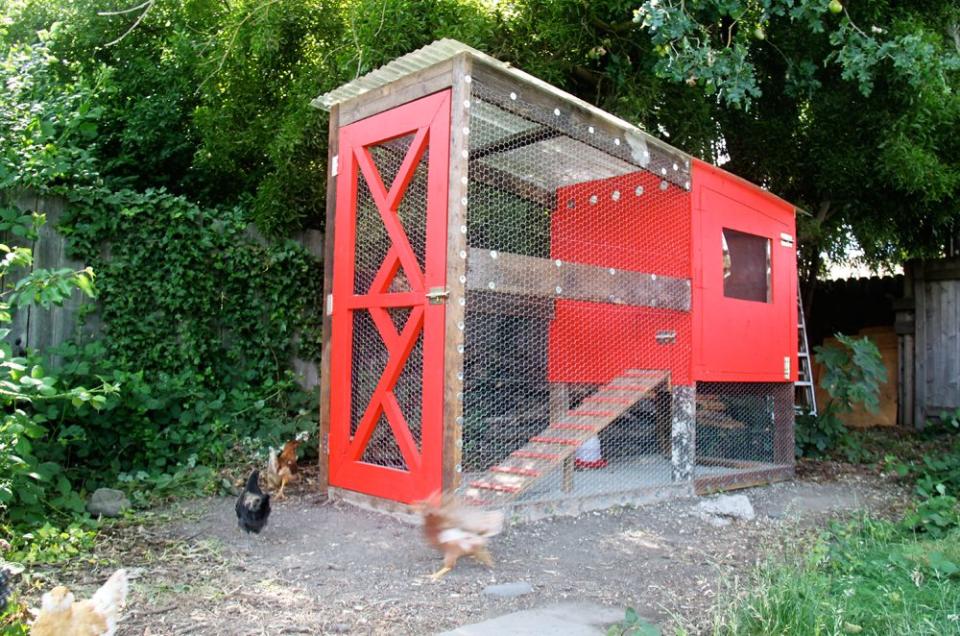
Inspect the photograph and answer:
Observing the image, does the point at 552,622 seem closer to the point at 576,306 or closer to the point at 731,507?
the point at 731,507

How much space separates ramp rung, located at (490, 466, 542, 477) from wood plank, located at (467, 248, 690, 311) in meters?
1.03

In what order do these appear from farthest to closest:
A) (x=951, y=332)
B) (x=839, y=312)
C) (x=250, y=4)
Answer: (x=839, y=312) → (x=951, y=332) → (x=250, y=4)

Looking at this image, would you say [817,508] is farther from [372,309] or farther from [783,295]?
[372,309]

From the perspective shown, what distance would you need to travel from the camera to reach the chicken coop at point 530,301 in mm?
4418

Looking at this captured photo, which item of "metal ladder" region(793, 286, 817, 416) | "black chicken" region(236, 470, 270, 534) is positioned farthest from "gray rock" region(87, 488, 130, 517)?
"metal ladder" region(793, 286, 817, 416)

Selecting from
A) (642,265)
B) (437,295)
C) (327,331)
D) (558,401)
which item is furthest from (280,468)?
(642,265)

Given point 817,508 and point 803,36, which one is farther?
point 803,36

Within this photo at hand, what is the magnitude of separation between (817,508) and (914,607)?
2.65m

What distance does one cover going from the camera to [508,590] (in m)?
3.32

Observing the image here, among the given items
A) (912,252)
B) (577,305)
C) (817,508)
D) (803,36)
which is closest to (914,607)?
(817,508)

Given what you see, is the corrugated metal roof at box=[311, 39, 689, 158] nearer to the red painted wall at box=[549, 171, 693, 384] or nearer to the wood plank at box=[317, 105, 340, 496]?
the wood plank at box=[317, 105, 340, 496]

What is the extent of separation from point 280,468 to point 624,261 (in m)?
2.85

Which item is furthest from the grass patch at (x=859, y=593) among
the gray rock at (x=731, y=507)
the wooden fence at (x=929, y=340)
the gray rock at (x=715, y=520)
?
the wooden fence at (x=929, y=340)

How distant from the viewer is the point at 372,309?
493 cm
